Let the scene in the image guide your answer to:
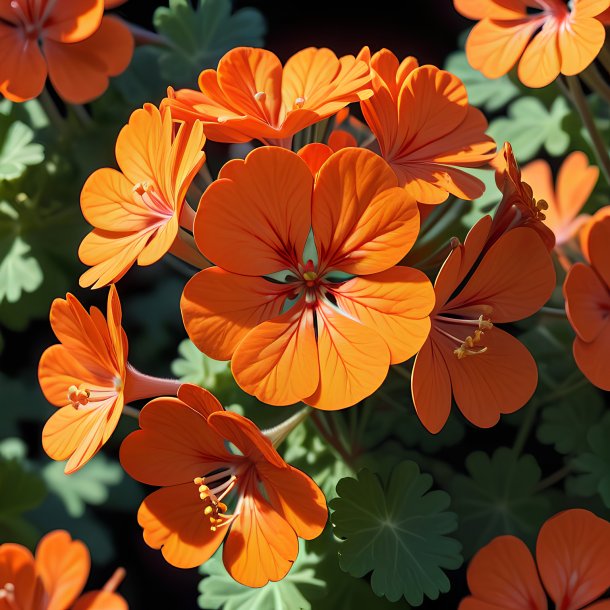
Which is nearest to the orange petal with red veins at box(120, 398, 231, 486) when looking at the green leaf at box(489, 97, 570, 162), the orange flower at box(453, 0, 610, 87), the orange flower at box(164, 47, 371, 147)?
the orange flower at box(164, 47, 371, 147)

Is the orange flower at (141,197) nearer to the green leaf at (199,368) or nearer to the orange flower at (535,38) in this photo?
the green leaf at (199,368)

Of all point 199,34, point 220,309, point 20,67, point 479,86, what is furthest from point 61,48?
point 479,86

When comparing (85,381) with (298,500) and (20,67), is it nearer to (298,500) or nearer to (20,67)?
(298,500)

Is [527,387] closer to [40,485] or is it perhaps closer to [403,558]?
[403,558]

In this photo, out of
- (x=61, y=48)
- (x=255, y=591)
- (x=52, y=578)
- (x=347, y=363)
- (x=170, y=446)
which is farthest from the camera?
(x=61, y=48)

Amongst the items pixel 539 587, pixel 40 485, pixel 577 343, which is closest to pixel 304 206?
pixel 577 343

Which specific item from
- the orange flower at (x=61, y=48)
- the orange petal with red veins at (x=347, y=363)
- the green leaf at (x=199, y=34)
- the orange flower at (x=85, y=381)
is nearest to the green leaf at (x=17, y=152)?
the orange flower at (x=61, y=48)

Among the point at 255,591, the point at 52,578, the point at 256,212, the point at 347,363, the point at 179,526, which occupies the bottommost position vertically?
the point at 255,591

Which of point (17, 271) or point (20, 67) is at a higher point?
point (20, 67)

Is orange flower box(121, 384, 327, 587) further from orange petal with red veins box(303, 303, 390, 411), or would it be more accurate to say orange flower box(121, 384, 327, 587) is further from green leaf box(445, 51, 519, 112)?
green leaf box(445, 51, 519, 112)
